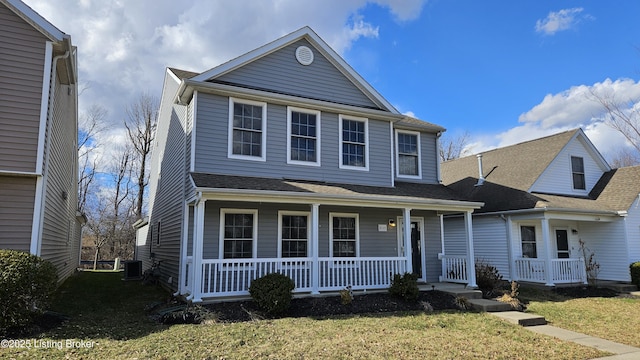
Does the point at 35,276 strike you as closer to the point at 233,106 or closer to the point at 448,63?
the point at 233,106

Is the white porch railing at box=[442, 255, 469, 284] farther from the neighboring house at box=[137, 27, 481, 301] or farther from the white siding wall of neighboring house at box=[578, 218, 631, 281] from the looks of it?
the white siding wall of neighboring house at box=[578, 218, 631, 281]

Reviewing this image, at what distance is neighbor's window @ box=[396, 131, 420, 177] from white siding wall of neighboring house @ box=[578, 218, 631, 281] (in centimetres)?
851

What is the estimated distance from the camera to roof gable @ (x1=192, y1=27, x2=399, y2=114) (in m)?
11.4

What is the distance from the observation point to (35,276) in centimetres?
663

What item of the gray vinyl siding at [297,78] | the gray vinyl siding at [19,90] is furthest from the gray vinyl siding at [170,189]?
the gray vinyl siding at [19,90]

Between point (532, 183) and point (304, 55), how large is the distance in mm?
10258

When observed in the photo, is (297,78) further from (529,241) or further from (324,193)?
(529,241)

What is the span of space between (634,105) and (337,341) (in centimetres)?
1934

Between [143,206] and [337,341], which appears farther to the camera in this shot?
[143,206]

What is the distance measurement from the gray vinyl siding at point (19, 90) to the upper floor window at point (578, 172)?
62.2ft

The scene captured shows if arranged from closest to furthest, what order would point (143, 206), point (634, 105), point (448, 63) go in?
1. point (448, 63)
2. point (634, 105)
3. point (143, 206)

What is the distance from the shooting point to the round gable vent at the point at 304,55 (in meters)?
12.4

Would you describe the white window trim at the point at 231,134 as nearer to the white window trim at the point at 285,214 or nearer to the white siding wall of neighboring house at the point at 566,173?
the white window trim at the point at 285,214

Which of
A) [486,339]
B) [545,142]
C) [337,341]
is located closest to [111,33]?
[337,341]
